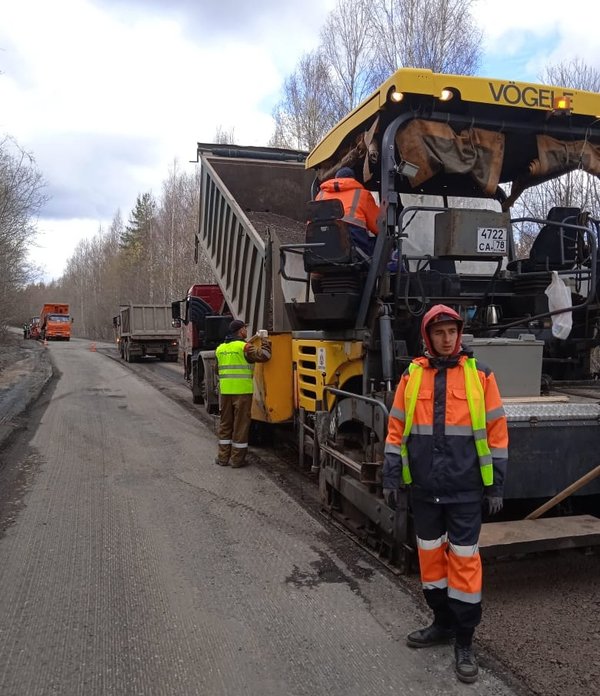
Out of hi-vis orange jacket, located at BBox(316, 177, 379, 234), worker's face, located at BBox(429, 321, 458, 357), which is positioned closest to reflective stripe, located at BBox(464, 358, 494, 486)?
worker's face, located at BBox(429, 321, 458, 357)

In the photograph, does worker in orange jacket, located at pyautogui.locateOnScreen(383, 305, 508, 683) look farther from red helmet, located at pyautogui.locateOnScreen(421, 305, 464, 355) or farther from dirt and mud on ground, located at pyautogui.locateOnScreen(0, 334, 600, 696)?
dirt and mud on ground, located at pyautogui.locateOnScreen(0, 334, 600, 696)

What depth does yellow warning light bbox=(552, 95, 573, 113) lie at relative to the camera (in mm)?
4066

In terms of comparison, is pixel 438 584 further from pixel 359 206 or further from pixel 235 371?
pixel 235 371

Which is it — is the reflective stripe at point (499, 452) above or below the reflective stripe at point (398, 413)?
below

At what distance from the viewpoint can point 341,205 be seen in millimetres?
4285

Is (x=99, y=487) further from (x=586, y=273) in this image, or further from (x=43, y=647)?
(x=586, y=273)

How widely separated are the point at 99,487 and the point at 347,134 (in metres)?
4.01

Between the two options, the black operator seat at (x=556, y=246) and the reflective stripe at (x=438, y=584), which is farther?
the black operator seat at (x=556, y=246)

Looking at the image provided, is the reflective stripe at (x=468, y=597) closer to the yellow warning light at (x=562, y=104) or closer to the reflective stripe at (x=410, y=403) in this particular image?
the reflective stripe at (x=410, y=403)

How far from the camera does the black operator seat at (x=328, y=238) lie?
13.9 feet

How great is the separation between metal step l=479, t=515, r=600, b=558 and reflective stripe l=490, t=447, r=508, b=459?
67cm

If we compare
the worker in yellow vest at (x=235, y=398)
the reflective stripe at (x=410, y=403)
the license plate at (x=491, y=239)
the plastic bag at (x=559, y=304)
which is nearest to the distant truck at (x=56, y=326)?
the worker in yellow vest at (x=235, y=398)

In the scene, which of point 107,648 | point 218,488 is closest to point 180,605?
point 107,648

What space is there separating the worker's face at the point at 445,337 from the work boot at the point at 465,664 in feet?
4.49
